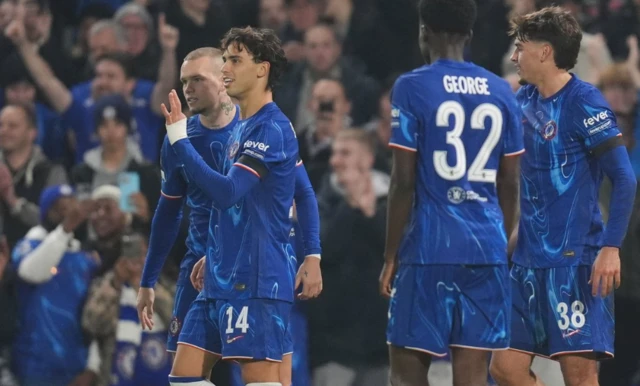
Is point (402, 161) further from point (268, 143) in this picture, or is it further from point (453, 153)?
point (268, 143)

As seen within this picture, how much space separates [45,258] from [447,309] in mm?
4580

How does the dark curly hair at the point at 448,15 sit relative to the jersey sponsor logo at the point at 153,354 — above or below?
above

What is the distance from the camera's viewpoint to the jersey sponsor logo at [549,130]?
7.12 meters

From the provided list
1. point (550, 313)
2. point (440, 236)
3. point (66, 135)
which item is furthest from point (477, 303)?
point (66, 135)

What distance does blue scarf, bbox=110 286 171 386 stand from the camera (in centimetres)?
953

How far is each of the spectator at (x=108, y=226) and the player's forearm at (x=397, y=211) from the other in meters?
4.14

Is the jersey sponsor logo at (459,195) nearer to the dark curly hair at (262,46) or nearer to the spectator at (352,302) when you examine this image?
the dark curly hair at (262,46)

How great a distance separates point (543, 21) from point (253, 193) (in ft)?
5.84

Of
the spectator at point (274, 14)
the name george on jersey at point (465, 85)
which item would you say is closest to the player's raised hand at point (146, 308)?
the name george on jersey at point (465, 85)

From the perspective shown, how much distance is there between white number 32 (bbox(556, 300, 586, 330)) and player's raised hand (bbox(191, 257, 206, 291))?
1818 mm

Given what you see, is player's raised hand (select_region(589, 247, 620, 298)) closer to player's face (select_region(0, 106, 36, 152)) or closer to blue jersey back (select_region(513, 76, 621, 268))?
blue jersey back (select_region(513, 76, 621, 268))

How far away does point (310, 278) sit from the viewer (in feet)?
23.0

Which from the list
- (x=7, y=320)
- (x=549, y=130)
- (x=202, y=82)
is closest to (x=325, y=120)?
(x=7, y=320)

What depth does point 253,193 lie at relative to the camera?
6.62m
